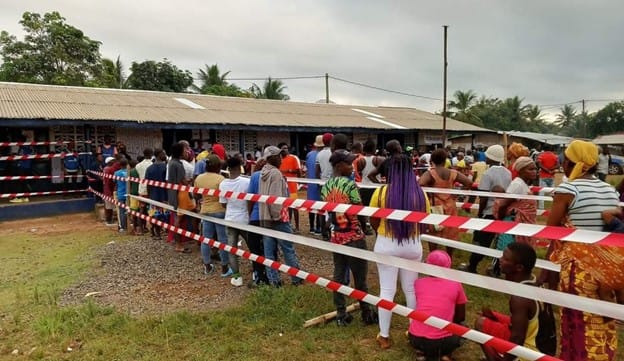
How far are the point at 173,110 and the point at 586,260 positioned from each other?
1438 centimetres

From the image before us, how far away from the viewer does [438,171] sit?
5.10 meters

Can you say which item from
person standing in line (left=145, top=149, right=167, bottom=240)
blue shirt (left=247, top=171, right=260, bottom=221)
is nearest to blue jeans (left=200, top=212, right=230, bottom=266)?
blue shirt (left=247, top=171, right=260, bottom=221)

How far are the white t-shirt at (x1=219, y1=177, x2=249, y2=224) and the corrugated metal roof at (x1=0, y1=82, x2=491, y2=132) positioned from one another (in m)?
8.62

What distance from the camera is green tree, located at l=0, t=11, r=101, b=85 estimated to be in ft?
75.7

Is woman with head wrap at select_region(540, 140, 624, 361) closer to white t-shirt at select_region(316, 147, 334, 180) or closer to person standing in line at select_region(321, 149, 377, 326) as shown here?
person standing in line at select_region(321, 149, 377, 326)

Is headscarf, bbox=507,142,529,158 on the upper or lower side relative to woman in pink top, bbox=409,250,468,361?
upper

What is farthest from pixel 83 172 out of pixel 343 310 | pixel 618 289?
pixel 618 289

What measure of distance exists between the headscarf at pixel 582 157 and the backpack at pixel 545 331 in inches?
35.0

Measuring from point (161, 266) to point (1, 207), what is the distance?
686 cm

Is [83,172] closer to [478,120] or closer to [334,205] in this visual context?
[334,205]

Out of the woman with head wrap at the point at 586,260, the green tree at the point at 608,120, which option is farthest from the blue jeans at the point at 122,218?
the green tree at the point at 608,120

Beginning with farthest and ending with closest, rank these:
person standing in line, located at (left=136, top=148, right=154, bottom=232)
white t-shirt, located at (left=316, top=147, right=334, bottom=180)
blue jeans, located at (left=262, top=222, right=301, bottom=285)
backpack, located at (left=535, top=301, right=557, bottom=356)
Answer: person standing in line, located at (left=136, top=148, right=154, bottom=232) → white t-shirt, located at (left=316, top=147, right=334, bottom=180) → blue jeans, located at (left=262, top=222, right=301, bottom=285) → backpack, located at (left=535, top=301, right=557, bottom=356)

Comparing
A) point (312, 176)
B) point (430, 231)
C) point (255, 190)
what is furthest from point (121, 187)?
point (430, 231)

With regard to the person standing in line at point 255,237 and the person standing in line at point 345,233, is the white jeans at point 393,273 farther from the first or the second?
the person standing in line at point 255,237
